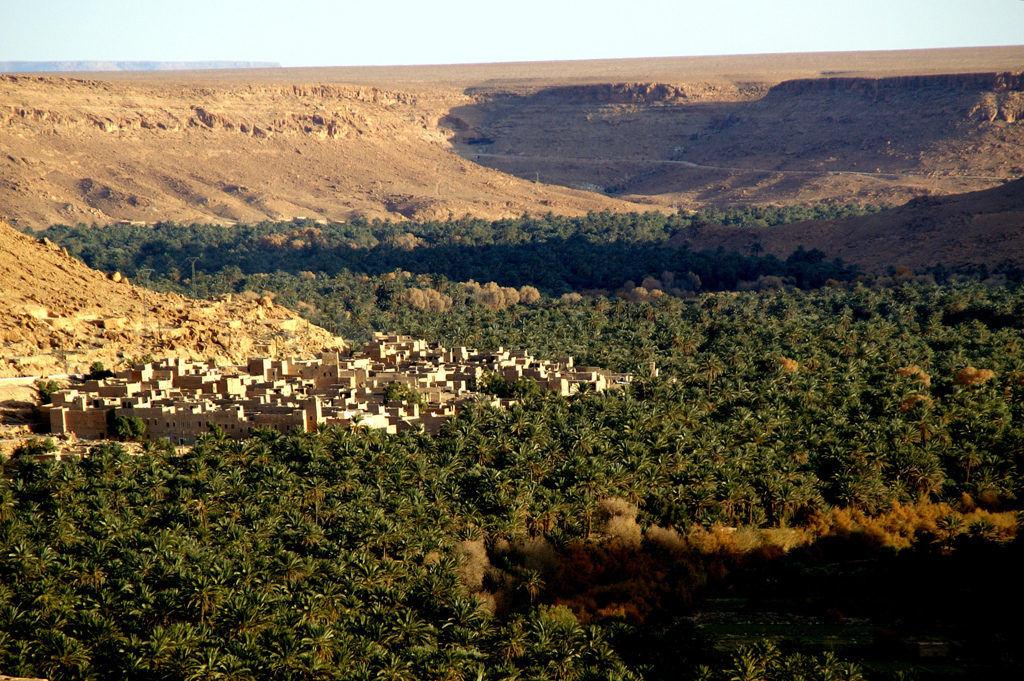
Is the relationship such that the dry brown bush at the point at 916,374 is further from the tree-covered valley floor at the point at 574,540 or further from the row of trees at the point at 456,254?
the row of trees at the point at 456,254

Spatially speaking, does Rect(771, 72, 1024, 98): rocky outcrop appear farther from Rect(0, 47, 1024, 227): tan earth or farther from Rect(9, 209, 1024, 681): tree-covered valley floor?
Rect(9, 209, 1024, 681): tree-covered valley floor

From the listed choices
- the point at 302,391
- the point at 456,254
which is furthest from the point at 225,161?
the point at 302,391

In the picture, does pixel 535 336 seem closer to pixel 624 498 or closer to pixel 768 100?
pixel 624 498

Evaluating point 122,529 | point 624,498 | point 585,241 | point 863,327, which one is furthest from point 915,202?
point 122,529

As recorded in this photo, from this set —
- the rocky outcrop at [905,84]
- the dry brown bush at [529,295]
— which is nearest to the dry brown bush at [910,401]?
the dry brown bush at [529,295]

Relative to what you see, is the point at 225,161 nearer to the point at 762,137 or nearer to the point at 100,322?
the point at 762,137

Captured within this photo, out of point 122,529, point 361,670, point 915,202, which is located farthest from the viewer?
point 915,202

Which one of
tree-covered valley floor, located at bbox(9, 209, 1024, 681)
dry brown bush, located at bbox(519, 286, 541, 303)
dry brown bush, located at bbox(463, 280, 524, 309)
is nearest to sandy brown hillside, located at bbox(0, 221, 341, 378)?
tree-covered valley floor, located at bbox(9, 209, 1024, 681)
